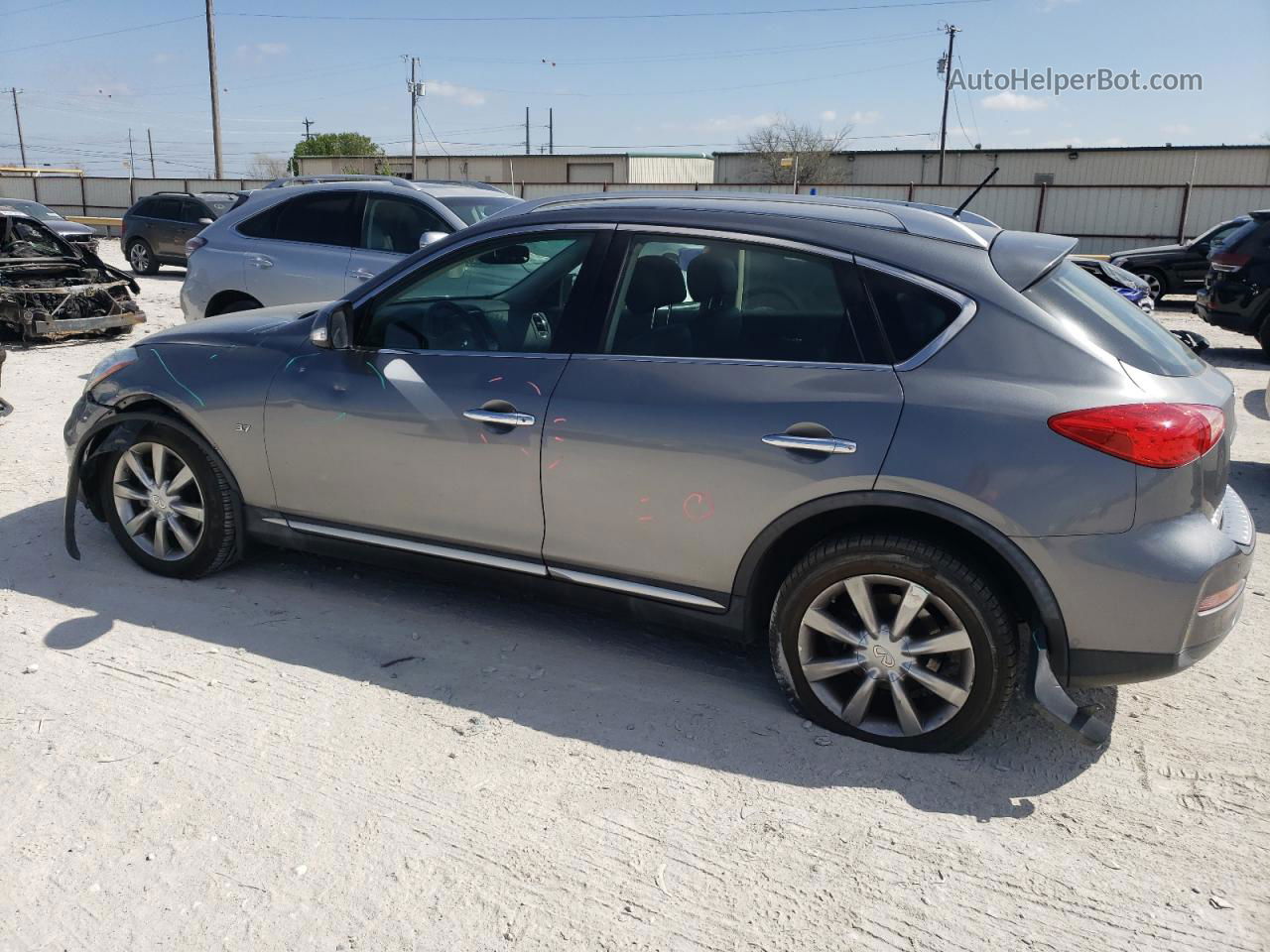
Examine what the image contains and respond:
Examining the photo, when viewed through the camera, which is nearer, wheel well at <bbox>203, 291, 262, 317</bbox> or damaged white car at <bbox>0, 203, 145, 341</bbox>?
wheel well at <bbox>203, 291, 262, 317</bbox>

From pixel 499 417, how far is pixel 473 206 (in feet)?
16.9

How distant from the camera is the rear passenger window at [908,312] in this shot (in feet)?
10.3

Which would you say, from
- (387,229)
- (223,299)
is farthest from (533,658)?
(223,299)

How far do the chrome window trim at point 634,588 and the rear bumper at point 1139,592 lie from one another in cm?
109

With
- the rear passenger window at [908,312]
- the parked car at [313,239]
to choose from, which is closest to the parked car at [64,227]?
the parked car at [313,239]

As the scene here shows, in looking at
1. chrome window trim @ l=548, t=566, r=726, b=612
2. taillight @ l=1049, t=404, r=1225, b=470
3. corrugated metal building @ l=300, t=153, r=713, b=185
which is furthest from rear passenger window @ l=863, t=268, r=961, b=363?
corrugated metal building @ l=300, t=153, r=713, b=185

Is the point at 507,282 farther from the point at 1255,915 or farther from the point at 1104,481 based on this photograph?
the point at 1255,915

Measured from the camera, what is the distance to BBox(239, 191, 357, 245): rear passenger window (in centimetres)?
809

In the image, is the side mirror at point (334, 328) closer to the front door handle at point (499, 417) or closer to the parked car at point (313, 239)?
the front door handle at point (499, 417)

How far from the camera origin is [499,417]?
3639 mm

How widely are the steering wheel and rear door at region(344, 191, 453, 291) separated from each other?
391 cm

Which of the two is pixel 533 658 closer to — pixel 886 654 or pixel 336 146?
pixel 886 654

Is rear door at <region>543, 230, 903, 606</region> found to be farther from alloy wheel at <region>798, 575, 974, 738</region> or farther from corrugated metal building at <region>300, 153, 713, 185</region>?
corrugated metal building at <region>300, 153, 713, 185</region>

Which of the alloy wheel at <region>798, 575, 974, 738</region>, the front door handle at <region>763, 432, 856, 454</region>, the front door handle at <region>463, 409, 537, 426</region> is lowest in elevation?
the alloy wheel at <region>798, 575, 974, 738</region>
